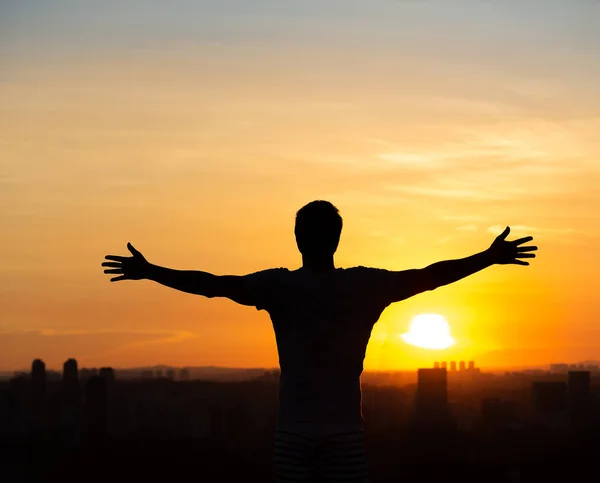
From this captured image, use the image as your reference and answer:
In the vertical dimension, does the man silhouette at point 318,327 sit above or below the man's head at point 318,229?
below

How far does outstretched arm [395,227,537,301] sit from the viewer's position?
8.59 metres

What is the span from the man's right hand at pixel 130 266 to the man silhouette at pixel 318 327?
11 cm

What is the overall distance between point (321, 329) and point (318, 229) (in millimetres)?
711

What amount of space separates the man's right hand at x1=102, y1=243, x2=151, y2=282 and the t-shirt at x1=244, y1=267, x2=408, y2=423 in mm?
876

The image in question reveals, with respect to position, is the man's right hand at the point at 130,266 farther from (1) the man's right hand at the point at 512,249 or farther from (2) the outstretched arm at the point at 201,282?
(1) the man's right hand at the point at 512,249

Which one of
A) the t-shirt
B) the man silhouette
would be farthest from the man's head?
the t-shirt

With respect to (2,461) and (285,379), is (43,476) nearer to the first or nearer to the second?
(2,461)

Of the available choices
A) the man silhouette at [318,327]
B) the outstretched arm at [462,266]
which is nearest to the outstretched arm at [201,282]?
the man silhouette at [318,327]

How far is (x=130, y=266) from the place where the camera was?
29.2 feet

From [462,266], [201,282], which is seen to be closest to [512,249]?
[462,266]

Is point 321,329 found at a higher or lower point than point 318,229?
lower

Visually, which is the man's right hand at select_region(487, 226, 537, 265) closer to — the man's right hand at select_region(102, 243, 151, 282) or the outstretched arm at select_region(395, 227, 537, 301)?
the outstretched arm at select_region(395, 227, 537, 301)

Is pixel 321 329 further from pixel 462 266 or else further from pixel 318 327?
pixel 462 266

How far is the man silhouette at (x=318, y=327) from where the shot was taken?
26.9 ft
